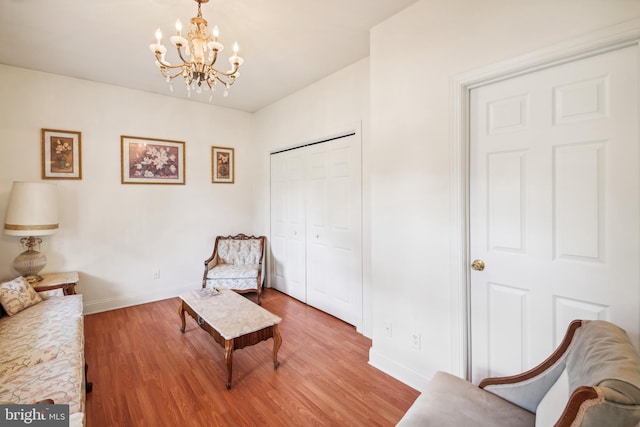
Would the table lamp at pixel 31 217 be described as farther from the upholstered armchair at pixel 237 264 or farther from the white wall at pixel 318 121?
the white wall at pixel 318 121

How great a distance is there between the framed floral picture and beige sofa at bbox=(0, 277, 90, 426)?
5.34 ft

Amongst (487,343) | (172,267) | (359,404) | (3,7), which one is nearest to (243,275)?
(172,267)

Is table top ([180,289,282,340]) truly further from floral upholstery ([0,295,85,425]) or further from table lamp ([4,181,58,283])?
table lamp ([4,181,58,283])

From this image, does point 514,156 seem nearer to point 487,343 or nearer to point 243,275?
point 487,343

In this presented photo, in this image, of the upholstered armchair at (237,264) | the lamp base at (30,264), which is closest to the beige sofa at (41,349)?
the lamp base at (30,264)

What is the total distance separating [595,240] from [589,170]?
0.34 meters

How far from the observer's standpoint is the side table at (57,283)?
107 inches

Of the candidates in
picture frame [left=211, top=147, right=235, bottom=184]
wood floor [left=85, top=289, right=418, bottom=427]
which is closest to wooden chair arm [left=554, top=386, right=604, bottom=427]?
wood floor [left=85, top=289, right=418, bottom=427]

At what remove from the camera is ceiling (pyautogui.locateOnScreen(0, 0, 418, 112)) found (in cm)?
205

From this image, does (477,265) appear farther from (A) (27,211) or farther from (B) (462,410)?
(A) (27,211)

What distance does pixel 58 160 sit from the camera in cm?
317

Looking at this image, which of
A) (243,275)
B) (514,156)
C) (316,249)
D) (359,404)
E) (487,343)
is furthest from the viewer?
(243,275)

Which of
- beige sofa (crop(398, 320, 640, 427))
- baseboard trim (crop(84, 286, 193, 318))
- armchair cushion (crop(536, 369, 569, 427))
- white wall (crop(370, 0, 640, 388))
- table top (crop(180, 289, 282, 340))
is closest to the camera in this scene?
beige sofa (crop(398, 320, 640, 427))

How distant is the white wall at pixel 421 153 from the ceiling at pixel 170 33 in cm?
38
